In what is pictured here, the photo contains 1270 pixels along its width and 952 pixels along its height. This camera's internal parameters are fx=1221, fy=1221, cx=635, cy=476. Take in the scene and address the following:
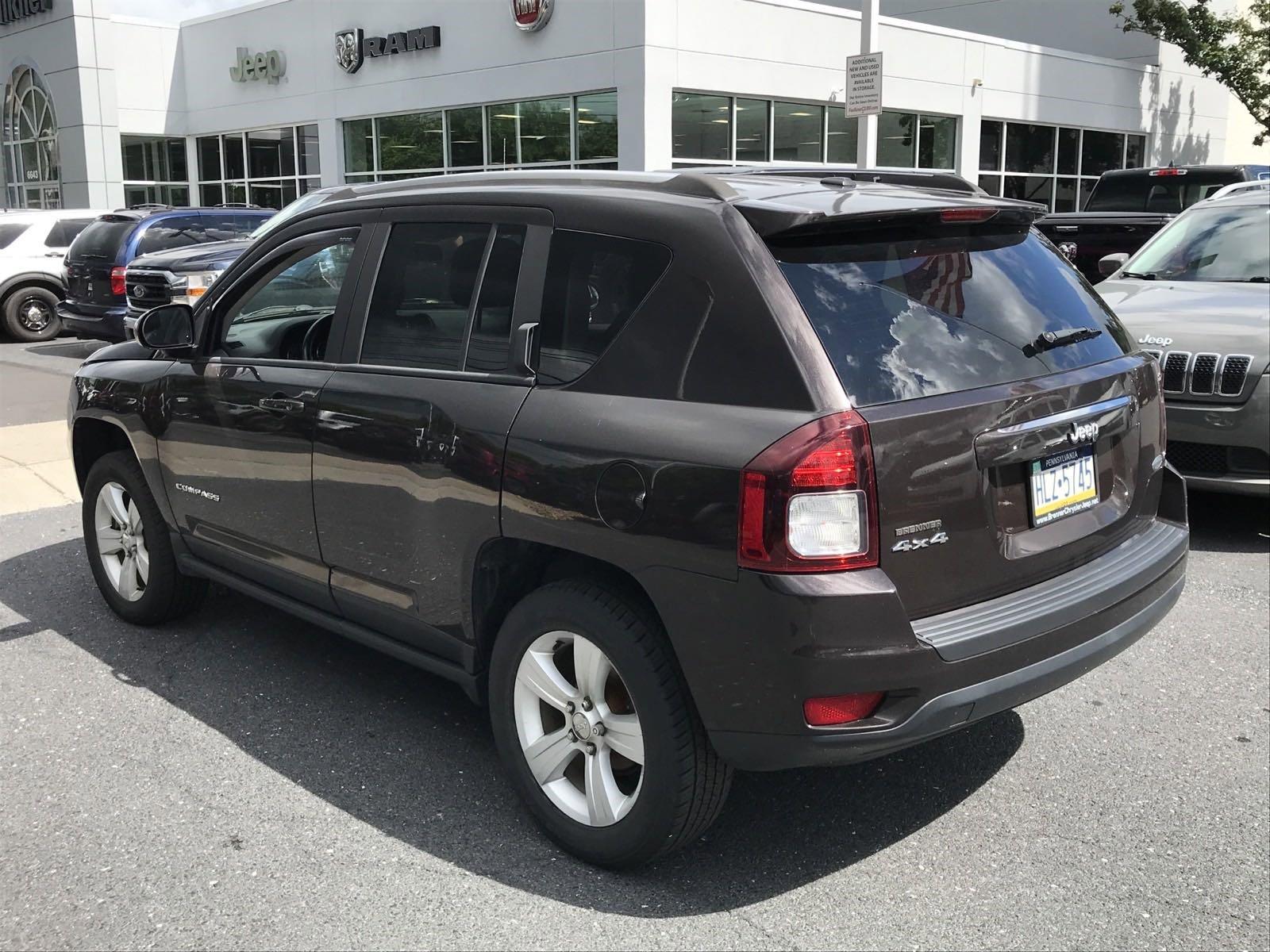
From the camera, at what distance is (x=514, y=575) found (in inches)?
137

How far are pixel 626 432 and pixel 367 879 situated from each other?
139cm

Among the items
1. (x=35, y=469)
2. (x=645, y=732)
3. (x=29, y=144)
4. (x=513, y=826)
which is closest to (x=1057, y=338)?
(x=645, y=732)

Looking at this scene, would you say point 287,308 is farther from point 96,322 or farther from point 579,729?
point 96,322

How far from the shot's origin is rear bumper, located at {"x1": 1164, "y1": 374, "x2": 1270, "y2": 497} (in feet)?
20.3

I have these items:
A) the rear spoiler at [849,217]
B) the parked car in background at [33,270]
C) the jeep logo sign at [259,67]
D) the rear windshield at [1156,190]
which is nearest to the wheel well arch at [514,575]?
the rear spoiler at [849,217]

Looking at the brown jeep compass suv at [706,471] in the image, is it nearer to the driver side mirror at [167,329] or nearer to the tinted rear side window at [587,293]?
the tinted rear side window at [587,293]

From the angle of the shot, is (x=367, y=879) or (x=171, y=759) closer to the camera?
(x=367, y=879)

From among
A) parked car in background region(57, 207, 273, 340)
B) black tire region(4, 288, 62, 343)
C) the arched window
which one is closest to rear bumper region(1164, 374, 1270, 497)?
parked car in background region(57, 207, 273, 340)

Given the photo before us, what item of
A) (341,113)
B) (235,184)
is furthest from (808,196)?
(235,184)

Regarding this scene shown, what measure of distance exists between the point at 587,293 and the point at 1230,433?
429cm

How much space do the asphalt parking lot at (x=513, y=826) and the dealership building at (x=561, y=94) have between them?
15.0m

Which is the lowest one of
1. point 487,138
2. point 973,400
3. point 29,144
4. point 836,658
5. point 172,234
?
point 836,658

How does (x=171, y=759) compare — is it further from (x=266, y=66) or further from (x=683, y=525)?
(x=266, y=66)

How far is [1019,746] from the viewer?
4.12m
